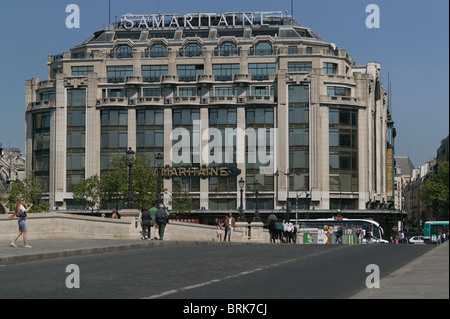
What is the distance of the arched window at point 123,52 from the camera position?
11619 centimetres

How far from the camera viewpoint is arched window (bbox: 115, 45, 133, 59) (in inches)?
4574

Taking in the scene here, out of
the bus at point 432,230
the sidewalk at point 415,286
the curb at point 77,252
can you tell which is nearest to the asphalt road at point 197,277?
the curb at point 77,252

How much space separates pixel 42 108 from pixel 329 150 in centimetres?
3568

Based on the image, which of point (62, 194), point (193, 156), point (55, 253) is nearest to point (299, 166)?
point (193, 156)

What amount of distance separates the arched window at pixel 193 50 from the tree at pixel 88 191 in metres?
21.5

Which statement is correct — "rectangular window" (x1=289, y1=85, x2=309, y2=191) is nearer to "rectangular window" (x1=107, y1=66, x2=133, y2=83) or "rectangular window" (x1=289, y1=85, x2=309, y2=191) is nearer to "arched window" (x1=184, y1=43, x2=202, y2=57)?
"arched window" (x1=184, y1=43, x2=202, y2=57)

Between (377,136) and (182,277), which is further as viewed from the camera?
(377,136)

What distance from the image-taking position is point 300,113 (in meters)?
110

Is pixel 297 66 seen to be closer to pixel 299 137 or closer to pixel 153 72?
pixel 299 137

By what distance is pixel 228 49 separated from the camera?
115 m

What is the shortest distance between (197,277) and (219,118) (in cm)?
9330

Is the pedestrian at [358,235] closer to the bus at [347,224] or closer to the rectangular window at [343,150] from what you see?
the bus at [347,224]

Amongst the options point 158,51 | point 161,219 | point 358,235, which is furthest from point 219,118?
point 161,219
